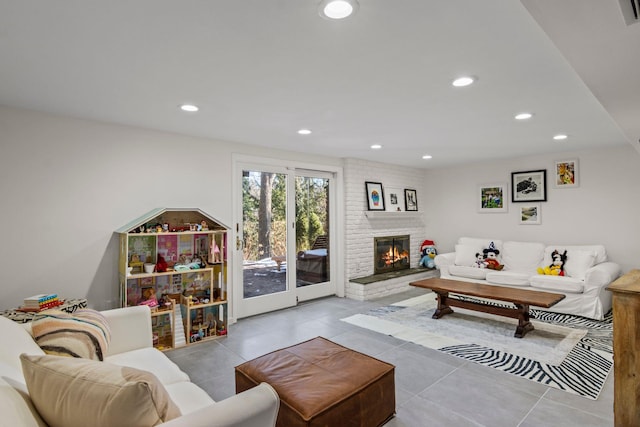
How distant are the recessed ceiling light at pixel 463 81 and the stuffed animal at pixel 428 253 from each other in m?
4.58

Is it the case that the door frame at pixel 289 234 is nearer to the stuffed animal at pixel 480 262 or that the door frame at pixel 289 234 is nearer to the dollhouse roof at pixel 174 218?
the dollhouse roof at pixel 174 218

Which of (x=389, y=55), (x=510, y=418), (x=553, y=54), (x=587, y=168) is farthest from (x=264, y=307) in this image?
(x=587, y=168)

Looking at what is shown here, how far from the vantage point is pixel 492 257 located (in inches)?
219

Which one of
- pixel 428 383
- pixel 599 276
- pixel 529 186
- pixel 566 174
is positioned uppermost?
pixel 566 174

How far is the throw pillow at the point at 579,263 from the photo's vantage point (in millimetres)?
4582

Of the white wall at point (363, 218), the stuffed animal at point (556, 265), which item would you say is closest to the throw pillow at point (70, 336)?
the white wall at point (363, 218)

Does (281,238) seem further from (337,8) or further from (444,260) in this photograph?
(337,8)

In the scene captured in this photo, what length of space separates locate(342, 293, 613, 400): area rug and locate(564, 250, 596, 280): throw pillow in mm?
677

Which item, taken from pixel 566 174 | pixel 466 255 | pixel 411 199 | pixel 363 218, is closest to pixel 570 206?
pixel 566 174

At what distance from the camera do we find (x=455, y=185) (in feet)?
21.3

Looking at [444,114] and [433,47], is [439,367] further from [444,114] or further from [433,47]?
[433,47]

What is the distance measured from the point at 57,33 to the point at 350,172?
164 inches

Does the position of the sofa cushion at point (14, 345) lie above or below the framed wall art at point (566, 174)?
below

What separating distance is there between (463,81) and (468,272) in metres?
3.86
